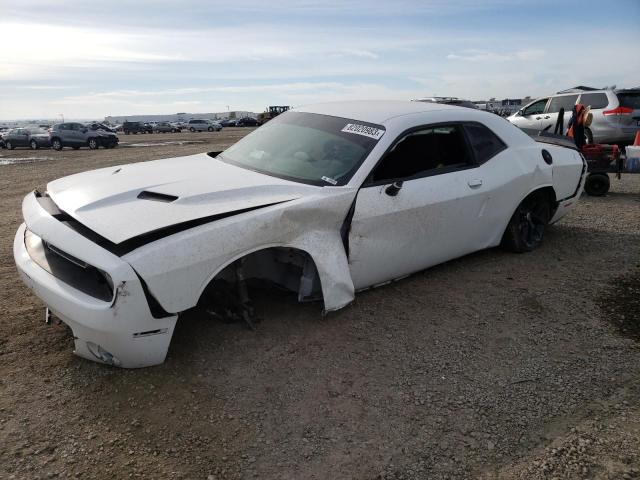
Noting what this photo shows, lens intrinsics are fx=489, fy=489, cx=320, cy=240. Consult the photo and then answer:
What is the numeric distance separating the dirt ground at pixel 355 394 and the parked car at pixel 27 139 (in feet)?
83.4

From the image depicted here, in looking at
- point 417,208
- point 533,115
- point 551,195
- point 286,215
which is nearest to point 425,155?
point 417,208

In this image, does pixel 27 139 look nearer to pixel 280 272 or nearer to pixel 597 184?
pixel 597 184

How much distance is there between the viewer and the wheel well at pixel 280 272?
127 inches

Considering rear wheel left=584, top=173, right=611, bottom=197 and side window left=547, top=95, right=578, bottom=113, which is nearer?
Answer: rear wheel left=584, top=173, right=611, bottom=197

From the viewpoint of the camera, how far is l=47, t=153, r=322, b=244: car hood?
8.74 ft

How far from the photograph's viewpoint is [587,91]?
1216 cm

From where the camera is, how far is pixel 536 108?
13.6 m

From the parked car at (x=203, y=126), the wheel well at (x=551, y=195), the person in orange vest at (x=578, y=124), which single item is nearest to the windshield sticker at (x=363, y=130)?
the wheel well at (x=551, y=195)

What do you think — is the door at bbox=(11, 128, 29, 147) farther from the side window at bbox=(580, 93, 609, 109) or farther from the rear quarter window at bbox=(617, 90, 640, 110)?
the rear quarter window at bbox=(617, 90, 640, 110)

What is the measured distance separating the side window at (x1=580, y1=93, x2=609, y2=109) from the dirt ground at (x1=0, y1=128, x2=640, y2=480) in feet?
30.8

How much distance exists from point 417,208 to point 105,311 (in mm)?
2222

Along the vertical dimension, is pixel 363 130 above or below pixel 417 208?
above

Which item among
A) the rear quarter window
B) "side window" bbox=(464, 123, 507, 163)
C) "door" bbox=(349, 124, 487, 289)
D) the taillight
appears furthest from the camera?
the rear quarter window

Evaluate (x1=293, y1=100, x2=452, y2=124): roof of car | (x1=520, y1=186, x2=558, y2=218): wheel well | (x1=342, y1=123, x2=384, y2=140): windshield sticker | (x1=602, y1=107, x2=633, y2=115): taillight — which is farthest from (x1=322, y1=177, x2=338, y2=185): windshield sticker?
(x1=602, y1=107, x2=633, y2=115): taillight
